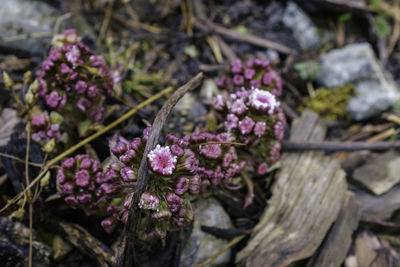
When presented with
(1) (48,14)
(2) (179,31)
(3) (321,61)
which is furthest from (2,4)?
(3) (321,61)

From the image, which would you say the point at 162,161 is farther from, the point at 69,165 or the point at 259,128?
the point at 259,128

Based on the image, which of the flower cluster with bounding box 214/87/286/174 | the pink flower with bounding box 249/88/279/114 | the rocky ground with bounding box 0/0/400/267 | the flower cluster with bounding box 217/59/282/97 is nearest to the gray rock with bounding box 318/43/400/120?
the rocky ground with bounding box 0/0/400/267

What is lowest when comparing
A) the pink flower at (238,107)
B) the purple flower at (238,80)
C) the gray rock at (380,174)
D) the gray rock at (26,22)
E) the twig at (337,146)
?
the gray rock at (380,174)

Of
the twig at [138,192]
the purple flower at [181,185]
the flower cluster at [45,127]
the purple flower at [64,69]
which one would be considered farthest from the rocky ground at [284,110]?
the purple flower at [181,185]

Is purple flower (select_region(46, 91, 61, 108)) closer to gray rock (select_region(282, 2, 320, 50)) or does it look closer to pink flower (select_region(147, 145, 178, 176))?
pink flower (select_region(147, 145, 178, 176))

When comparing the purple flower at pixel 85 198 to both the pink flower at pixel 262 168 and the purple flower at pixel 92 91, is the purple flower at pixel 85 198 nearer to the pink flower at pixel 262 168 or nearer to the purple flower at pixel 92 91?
the purple flower at pixel 92 91

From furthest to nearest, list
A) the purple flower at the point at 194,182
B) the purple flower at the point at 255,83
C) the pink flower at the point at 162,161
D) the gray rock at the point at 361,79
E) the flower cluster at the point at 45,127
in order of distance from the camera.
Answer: the gray rock at the point at 361,79 → the purple flower at the point at 255,83 → the flower cluster at the point at 45,127 → the purple flower at the point at 194,182 → the pink flower at the point at 162,161

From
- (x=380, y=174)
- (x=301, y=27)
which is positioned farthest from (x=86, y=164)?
(x=301, y=27)
